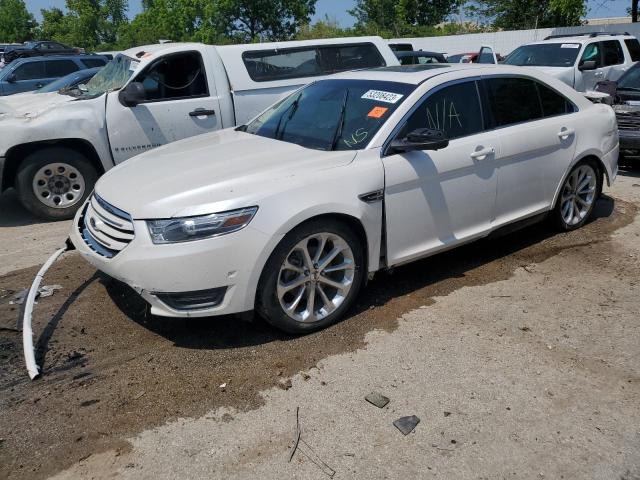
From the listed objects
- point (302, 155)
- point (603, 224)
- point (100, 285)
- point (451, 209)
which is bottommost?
point (603, 224)

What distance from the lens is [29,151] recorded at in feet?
21.9

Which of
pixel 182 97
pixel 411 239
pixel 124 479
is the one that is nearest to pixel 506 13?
pixel 182 97

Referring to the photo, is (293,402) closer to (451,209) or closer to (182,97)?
(451,209)

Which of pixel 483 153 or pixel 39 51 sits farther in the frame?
pixel 39 51

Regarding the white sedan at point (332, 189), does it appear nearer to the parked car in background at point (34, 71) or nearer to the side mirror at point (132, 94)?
the side mirror at point (132, 94)

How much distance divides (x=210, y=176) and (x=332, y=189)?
0.78 m

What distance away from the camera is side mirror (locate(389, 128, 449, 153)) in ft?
13.5

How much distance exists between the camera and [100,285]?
481cm

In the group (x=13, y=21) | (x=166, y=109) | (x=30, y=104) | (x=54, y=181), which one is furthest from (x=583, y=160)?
(x=13, y=21)

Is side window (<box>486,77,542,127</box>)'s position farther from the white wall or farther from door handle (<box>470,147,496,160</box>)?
the white wall

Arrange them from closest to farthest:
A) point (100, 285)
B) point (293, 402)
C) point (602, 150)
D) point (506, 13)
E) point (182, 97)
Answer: point (293, 402)
point (100, 285)
point (602, 150)
point (182, 97)
point (506, 13)

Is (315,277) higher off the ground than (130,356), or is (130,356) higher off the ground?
(315,277)

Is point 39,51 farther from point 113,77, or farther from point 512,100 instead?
point 512,100

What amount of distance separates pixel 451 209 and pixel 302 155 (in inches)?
47.9
